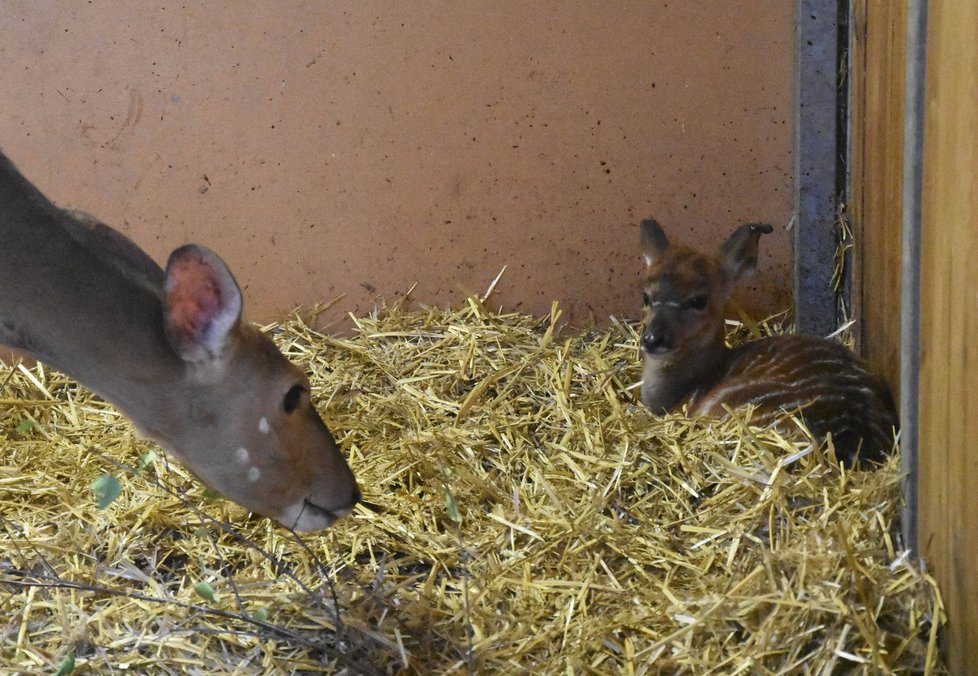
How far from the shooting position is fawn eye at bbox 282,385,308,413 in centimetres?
296

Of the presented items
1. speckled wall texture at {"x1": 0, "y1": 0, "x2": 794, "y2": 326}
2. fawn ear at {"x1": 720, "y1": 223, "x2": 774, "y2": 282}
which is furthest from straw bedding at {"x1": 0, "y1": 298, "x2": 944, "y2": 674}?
speckled wall texture at {"x1": 0, "y1": 0, "x2": 794, "y2": 326}

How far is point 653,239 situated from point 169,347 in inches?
96.1

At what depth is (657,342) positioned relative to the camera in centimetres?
443

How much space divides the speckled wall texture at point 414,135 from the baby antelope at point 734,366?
45cm

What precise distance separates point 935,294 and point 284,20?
10.7ft

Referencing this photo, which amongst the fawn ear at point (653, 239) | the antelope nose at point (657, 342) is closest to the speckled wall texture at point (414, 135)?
the fawn ear at point (653, 239)

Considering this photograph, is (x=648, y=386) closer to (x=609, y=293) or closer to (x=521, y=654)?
(x=609, y=293)

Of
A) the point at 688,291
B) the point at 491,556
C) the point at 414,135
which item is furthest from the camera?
the point at 414,135

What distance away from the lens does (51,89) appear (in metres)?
5.14

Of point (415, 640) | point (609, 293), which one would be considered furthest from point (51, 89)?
point (415, 640)

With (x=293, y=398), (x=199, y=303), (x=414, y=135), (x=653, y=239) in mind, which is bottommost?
(x=653, y=239)

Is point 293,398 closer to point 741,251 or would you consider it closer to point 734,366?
point 734,366

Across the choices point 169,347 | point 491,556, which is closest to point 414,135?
point 491,556

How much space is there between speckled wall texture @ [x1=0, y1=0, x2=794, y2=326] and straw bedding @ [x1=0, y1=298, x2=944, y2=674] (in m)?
0.90
